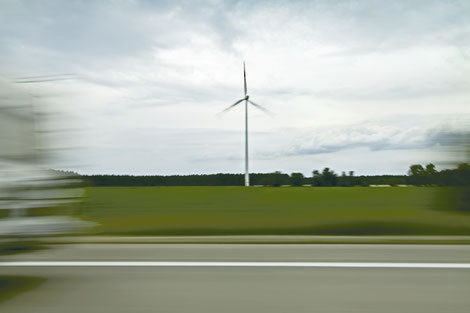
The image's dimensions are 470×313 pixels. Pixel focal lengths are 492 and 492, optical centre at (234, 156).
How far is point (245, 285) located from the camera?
5.54 meters

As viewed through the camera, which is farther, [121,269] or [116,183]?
[116,183]

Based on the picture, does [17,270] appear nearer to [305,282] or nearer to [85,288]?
[85,288]

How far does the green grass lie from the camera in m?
5.11

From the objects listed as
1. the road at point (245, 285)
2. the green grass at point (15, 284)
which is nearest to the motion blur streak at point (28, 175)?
the road at point (245, 285)

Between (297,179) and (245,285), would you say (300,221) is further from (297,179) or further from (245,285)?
(297,179)

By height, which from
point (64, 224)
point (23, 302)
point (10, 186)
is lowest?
point (23, 302)

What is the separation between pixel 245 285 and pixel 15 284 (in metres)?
2.59

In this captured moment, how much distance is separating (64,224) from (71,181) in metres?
0.51

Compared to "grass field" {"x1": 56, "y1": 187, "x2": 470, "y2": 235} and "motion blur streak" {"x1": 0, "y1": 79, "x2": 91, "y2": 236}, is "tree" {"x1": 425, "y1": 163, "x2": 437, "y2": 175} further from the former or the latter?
"motion blur streak" {"x1": 0, "y1": 79, "x2": 91, "y2": 236}

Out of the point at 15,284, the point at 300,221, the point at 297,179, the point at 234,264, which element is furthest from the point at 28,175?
the point at 297,179

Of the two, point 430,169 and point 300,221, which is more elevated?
point 430,169

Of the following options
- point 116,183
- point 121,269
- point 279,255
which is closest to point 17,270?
point 121,269

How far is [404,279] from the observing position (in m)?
5.79

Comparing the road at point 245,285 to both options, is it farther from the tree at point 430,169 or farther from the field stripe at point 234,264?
the tree at point 430,169
